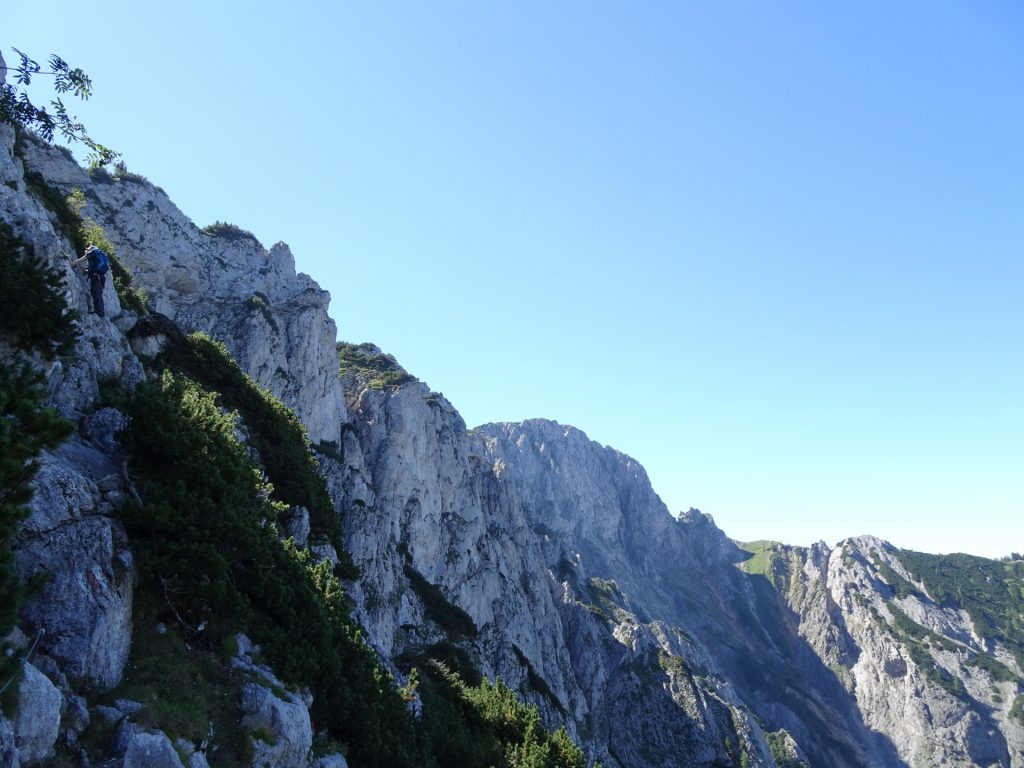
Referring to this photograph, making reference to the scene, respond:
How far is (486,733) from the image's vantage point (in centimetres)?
2069

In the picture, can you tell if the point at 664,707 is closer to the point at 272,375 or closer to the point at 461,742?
the point at 272,375

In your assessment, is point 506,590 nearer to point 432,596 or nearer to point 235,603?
point 432,596

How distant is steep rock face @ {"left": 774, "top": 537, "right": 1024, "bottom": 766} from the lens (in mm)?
145875

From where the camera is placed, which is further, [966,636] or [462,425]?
[966,636]

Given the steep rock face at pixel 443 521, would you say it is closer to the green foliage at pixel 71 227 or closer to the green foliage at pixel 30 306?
the green foliage at pixel 71 227

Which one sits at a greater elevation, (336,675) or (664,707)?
(336,675)

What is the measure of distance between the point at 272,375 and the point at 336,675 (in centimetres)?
5440

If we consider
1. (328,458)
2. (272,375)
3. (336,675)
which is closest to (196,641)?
(336,675)

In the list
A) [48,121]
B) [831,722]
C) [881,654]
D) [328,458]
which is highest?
[328,458]

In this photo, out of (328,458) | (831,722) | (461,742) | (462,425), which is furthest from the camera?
(831,722)

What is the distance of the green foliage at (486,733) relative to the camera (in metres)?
17.6

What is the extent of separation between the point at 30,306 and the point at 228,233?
267 ft

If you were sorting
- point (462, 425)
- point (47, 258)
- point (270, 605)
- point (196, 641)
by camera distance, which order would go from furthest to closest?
point (462, 425)
point (47, 258)
point (270, 605)
point (196, 641)

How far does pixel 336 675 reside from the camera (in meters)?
14.5
